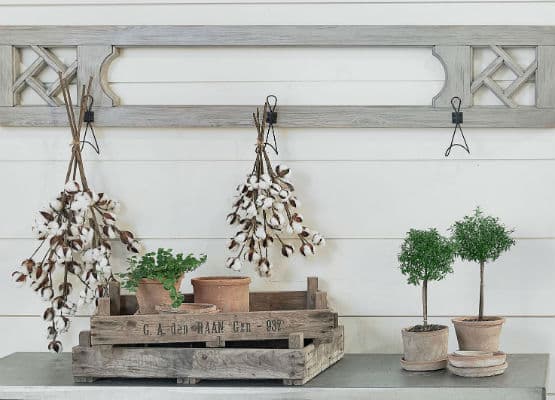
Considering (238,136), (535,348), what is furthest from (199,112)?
(535,348)

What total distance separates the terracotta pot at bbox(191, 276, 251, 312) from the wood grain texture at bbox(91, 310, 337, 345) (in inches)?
4.8

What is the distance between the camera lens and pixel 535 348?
2189 mm

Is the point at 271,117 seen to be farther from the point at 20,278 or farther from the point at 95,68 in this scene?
the point at 20,278

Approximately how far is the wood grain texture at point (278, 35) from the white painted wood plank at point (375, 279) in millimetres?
465

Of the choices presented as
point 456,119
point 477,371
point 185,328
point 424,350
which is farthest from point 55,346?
point 456,119

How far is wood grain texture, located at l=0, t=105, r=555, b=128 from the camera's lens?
217 cm

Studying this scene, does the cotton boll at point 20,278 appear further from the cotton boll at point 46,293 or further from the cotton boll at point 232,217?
the cotton boll at point 232,217

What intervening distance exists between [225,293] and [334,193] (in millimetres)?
374

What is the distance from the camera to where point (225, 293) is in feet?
6.74

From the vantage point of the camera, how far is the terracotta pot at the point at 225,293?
6.73 feet

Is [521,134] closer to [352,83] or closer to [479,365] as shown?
[352,83]
